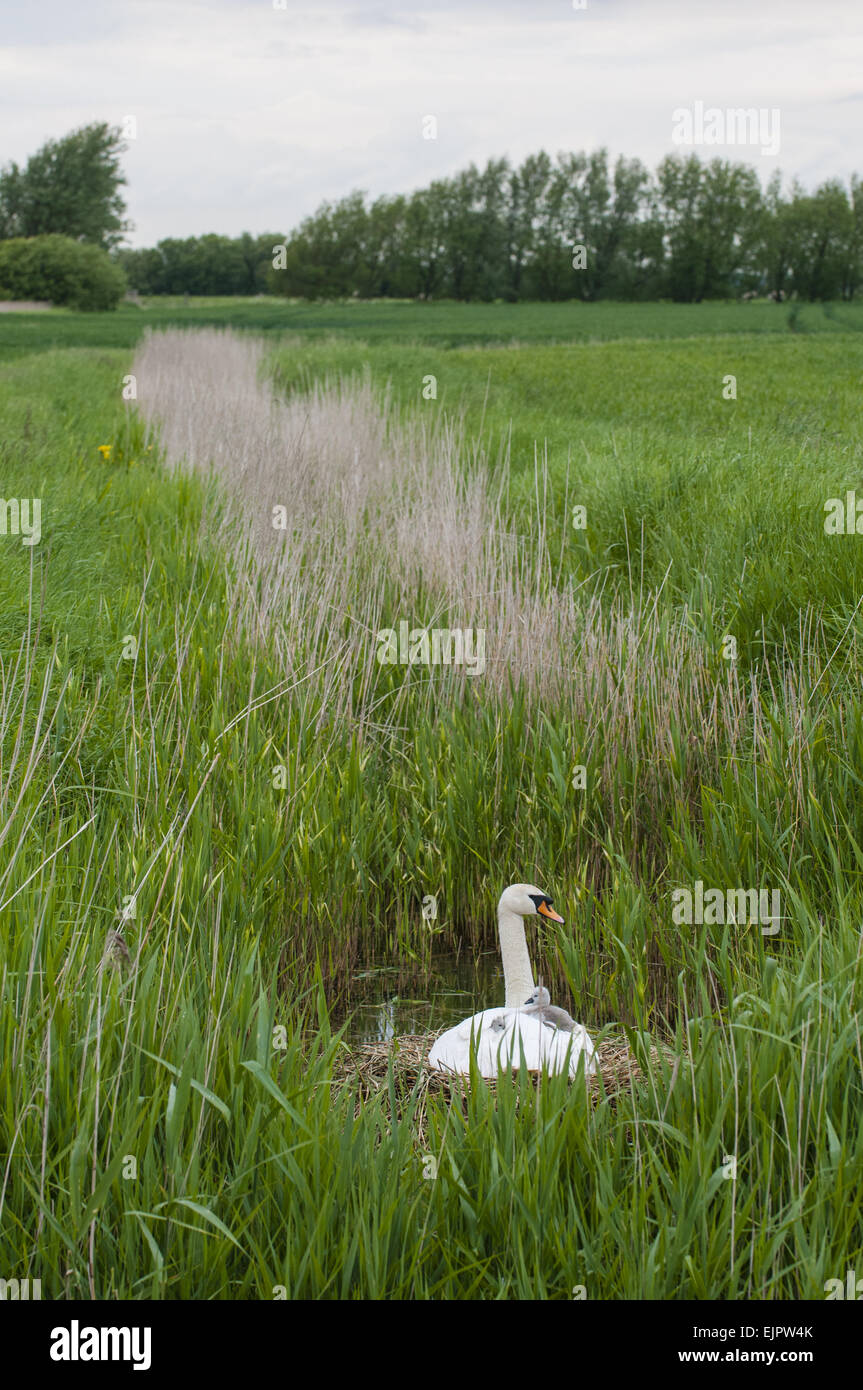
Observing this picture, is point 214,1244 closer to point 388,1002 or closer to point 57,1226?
point 57,1226

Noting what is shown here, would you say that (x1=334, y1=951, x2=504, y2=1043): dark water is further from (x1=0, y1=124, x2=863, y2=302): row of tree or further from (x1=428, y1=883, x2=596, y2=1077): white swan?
(x1=0, y1=124, x2=863, y2=302): row of tree

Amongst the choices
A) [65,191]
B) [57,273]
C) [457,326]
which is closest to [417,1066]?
[457,326]

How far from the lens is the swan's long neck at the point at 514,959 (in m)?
3.15

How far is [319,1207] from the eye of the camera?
6.48ft

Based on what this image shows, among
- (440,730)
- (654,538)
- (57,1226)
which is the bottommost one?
(57,1226)

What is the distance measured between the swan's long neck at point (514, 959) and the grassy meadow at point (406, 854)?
0.74 feet

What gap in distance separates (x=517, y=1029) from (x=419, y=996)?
41.0 inches

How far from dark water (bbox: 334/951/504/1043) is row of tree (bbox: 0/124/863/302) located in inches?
3077

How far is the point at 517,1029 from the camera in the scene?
8.98 feet
